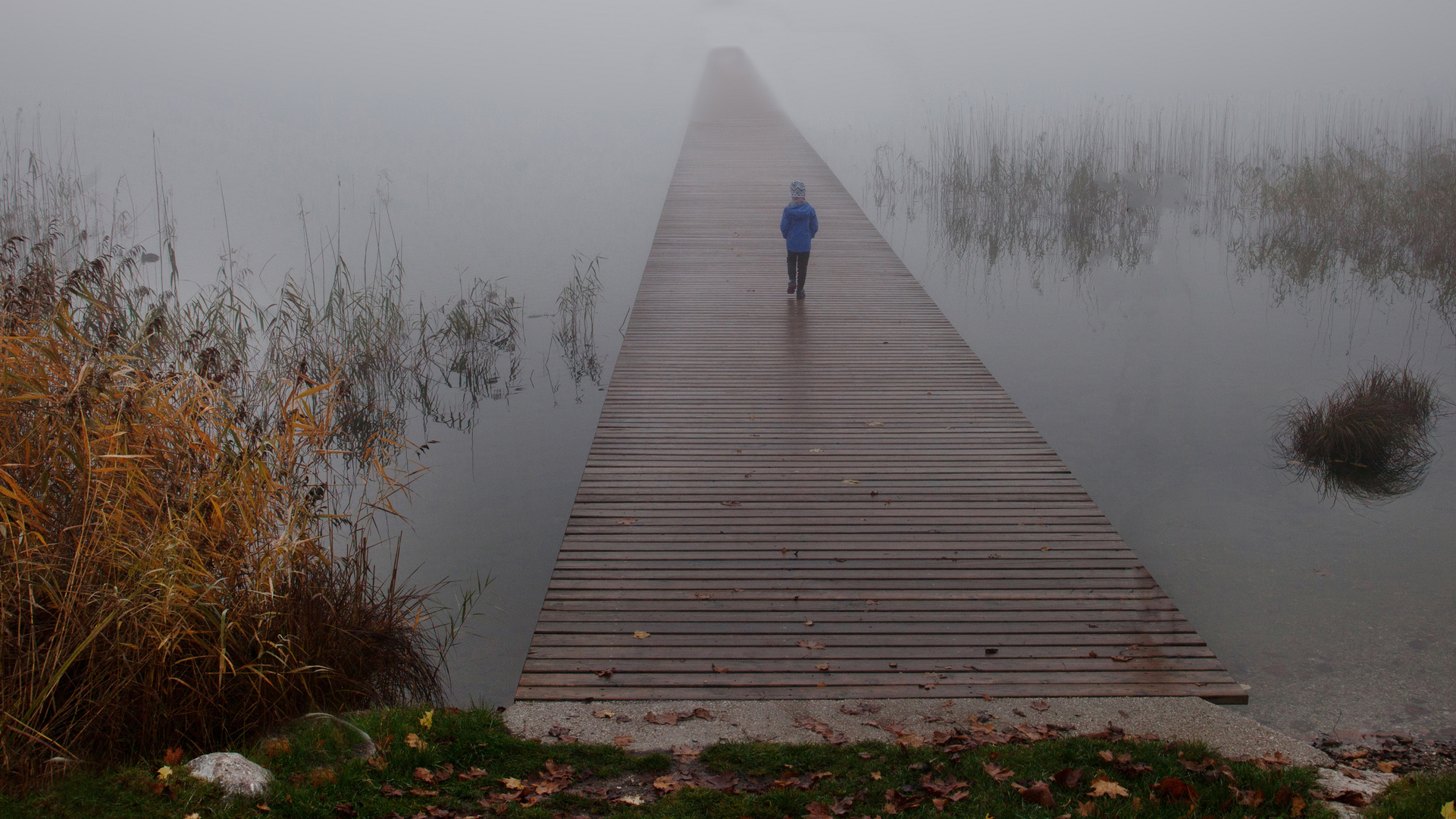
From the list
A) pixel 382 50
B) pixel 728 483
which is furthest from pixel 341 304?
pixel 382 50

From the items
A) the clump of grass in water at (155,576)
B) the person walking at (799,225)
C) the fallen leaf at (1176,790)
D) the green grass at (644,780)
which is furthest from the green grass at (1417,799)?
the person walking at (799,225)

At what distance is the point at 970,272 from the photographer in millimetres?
11305

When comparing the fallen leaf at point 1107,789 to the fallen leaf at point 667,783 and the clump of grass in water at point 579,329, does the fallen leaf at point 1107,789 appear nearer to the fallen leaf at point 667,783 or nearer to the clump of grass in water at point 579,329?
the fallen leaf at point 667,783

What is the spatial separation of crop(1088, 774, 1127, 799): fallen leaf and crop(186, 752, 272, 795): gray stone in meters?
2.18

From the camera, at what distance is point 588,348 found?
8.88 meters

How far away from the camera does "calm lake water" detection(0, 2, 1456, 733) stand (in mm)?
4805

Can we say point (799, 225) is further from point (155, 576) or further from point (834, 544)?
point (155, 576)

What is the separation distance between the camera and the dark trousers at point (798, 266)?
8000 millimetres

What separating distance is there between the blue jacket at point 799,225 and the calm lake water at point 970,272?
1.26 meters

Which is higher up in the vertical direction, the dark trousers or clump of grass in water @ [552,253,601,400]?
the dark trousers

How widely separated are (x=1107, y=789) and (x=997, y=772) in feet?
0.91

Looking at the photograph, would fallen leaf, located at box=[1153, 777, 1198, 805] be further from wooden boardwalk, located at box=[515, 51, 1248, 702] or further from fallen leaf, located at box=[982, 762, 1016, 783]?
wooden boardwalk, located at box=[515, 51, 1248, 702]

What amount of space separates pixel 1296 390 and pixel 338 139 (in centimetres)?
1641

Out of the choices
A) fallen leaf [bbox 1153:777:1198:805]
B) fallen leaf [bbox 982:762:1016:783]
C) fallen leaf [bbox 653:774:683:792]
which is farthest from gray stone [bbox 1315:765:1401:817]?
fallen leaf [bbox 653:774:683:792]
